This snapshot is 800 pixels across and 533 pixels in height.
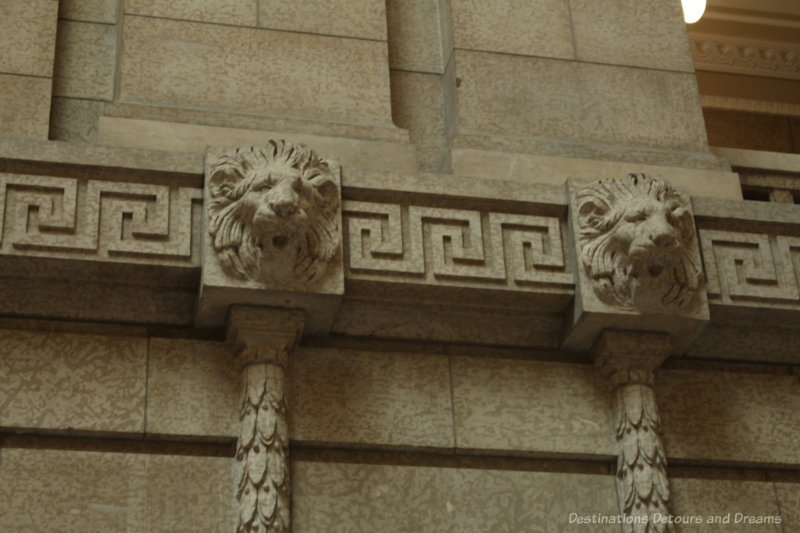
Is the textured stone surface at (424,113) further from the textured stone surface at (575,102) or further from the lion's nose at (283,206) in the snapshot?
the lion's nose at (283,206)

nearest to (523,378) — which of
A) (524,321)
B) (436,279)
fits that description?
(524,321)

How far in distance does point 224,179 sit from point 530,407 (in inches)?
79.2

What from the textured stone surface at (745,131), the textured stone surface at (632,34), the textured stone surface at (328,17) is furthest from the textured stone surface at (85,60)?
the textured stone surface at (745,131)

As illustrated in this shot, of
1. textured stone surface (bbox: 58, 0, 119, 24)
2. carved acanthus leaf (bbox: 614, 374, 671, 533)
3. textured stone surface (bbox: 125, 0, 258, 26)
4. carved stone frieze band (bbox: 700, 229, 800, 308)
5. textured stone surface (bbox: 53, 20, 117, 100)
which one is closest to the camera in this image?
carved acanthus leaf (bbox: 614, 374, 671, 533)

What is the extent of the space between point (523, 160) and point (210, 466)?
A: 251 cm

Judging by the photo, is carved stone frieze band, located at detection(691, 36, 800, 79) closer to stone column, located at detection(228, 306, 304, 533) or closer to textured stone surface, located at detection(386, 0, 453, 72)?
textured stone surface, located at detection(386, 0, 453, 72)

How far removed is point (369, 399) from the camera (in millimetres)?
6547

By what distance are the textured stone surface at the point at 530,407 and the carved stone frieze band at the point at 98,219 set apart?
1636 mm

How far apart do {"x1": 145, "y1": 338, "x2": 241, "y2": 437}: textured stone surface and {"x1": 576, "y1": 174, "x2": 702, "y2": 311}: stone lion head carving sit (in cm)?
198

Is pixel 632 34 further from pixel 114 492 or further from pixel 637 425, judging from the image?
pixel 114 492

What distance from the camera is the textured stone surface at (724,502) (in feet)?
21.7

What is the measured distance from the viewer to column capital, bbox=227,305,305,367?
6.34m

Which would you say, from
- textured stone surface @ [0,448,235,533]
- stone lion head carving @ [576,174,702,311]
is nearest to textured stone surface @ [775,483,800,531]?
stone lion head carving @ [576,174,702,311]

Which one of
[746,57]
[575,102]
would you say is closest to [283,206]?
[575,102]
